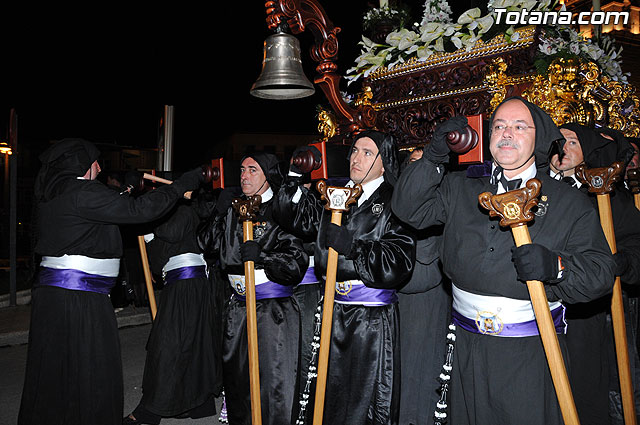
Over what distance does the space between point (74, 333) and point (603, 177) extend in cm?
352

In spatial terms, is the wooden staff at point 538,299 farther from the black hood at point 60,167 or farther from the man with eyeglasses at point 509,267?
the black hood at point 60,167

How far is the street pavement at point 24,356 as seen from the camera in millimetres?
4668

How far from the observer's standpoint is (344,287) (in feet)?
10.7

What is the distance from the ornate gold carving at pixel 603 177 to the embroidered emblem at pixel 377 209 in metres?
1.25

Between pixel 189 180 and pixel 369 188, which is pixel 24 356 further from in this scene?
pixel 369 188

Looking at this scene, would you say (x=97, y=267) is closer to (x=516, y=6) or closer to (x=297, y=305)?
(x=297, y=305)

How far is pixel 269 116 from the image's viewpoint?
2373 cm

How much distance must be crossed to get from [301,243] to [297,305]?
1.53 ft

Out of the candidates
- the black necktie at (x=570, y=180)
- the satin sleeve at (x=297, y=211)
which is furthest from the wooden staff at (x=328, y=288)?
the black necktie at (x=570, y=180)

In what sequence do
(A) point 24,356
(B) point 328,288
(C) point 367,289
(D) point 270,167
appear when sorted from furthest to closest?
(A) point 24,356
(D) point 270,167
(C) point 367,289
(B) point 328,288

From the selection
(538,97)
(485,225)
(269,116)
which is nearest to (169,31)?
(538,97)

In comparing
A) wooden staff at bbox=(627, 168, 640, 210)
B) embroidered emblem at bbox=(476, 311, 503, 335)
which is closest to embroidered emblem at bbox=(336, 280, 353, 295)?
embroidered emblem at bbox=(476, 311, 503, 335)

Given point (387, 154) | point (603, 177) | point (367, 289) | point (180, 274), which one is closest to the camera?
point (603, 177)

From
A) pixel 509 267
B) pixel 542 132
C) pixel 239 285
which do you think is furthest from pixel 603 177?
pixel 239 285
